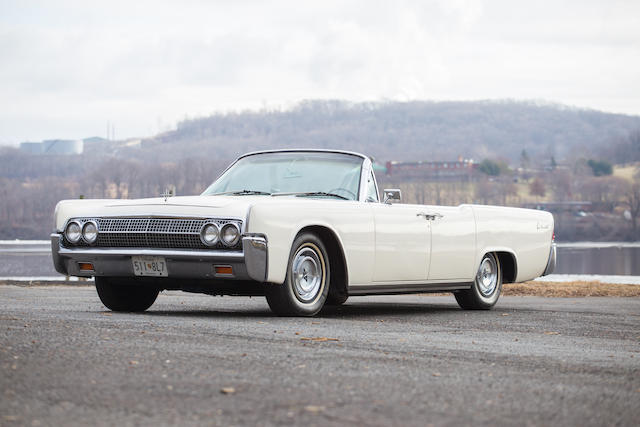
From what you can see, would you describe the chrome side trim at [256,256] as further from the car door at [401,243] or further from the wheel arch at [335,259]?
the car door at [401,243]

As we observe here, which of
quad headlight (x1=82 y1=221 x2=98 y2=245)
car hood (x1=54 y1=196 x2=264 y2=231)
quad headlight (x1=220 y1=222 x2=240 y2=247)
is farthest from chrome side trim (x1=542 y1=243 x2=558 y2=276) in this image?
quad headlight (x1=82 y1=221 x2=98 y2=245)

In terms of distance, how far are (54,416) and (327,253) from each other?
534 centimetres

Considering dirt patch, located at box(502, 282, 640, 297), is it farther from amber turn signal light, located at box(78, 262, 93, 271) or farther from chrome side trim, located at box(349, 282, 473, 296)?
amber turn signal light, located at box(78, 262, 93, 271)

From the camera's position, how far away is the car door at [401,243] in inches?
378

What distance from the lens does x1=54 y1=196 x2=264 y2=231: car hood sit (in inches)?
330

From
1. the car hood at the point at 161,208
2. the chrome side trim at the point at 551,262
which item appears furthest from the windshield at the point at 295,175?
the chrome side trim at the point at 551,262

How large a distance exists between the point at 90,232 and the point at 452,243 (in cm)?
402

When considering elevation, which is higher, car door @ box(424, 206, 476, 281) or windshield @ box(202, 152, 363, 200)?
windshield @ box(202, 152, 363, 200)

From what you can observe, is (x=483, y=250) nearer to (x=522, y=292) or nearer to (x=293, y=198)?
(x=293, y=198)

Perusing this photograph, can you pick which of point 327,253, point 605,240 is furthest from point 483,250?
point 605,240

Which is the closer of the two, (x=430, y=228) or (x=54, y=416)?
(x=54, y=416)

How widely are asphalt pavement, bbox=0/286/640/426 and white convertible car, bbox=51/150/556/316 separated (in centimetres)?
53

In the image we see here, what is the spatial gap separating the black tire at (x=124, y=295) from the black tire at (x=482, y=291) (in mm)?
3787

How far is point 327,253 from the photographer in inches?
363
